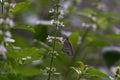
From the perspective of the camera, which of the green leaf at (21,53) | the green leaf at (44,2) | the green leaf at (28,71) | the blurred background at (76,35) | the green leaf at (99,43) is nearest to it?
the green leaf at (21,53)

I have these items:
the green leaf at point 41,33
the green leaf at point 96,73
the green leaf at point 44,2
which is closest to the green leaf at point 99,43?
the green leaf at point 41,33

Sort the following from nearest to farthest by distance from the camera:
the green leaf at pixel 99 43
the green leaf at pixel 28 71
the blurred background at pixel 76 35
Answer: the green leaf at pixel 28 71 < the blurred background at pixel 76 35 < the green leaf at pixel 99 43

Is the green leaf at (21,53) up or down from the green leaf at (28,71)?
up

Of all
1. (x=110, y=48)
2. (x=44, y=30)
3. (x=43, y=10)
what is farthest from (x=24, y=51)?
(x=43, y=10)

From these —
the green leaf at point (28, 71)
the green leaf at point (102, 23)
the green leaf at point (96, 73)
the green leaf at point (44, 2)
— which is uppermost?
the green leaf at point (44, 2)

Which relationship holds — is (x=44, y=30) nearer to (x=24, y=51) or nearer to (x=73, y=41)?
(x=73, y=41)

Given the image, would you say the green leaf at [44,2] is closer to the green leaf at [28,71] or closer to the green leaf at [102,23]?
the green leaf at [102,23]

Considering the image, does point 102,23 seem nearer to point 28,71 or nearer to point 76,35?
point 76,35

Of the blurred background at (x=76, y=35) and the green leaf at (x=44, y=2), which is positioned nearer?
the blurred background at (x=76, y=35)

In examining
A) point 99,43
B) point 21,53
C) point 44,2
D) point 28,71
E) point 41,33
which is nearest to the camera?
point 21,53

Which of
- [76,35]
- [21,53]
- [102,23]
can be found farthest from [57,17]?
[102,23]

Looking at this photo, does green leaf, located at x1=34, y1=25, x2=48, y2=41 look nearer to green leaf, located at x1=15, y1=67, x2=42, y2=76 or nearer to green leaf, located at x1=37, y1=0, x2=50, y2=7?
green leaf, located at x1=15, y1=67, x2=42, y2=76
